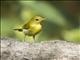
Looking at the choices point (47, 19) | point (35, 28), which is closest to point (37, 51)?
point (35, 28)

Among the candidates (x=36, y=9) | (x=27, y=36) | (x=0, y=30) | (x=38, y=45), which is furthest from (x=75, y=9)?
(x=38, y=45)

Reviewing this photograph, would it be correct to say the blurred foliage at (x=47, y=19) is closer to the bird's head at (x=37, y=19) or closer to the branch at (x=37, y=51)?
the bird's head at (x=37, y=19)

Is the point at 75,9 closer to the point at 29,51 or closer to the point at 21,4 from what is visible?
the point at 21,4

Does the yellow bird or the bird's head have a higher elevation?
the bird's head

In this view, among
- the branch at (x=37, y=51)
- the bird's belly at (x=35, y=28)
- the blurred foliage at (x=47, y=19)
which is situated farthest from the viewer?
the blurred foliage at (x=47, y=19)

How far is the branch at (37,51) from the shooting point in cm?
382

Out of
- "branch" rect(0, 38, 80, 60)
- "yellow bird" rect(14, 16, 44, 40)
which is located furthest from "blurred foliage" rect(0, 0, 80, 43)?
"branch" rect(0, 38, 80, 60)

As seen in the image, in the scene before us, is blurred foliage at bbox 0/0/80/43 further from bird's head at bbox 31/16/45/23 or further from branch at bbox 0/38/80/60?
branch at bbox 0/38/80/60

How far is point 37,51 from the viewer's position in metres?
3.89

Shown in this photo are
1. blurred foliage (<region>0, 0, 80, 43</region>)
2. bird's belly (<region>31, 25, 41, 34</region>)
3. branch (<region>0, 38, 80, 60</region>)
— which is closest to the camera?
branch (<region>0, 38, 80, 60</region>)

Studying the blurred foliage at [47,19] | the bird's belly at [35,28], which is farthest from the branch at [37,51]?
the blurred foliage at [47,19]

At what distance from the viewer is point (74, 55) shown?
3852 millimetres

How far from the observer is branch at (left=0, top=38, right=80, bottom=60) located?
3.82 meters

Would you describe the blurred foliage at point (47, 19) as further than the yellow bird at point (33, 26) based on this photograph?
Yes
